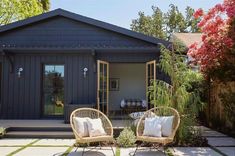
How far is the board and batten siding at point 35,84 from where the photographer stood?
1087 centimetres

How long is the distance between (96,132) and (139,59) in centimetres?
484

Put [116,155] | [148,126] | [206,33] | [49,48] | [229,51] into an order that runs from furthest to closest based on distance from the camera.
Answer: [49,48] < [206,33] < [229,51] < [148,126] < [116,155]

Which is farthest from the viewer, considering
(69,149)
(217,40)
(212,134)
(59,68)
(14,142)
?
(59,68)

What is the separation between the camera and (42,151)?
6672mm

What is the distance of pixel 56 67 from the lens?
36.2 ft


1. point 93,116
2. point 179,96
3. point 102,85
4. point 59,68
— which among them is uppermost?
point 59,68

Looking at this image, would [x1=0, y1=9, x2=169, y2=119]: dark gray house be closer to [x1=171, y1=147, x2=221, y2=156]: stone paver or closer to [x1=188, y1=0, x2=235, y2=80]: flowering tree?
[x1=188, y1=0, x2=235, y2=80]: flowering tree

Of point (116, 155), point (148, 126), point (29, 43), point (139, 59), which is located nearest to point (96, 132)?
point (116, 155)

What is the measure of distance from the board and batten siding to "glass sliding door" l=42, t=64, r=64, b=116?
199mm

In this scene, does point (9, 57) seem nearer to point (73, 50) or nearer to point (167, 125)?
point (73, 50)

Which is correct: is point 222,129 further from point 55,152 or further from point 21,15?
point 21,15

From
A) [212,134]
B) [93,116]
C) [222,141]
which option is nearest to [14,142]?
[93,116]

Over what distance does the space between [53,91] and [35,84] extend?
67 centimetres

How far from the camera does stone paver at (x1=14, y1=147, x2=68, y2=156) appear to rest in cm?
639
